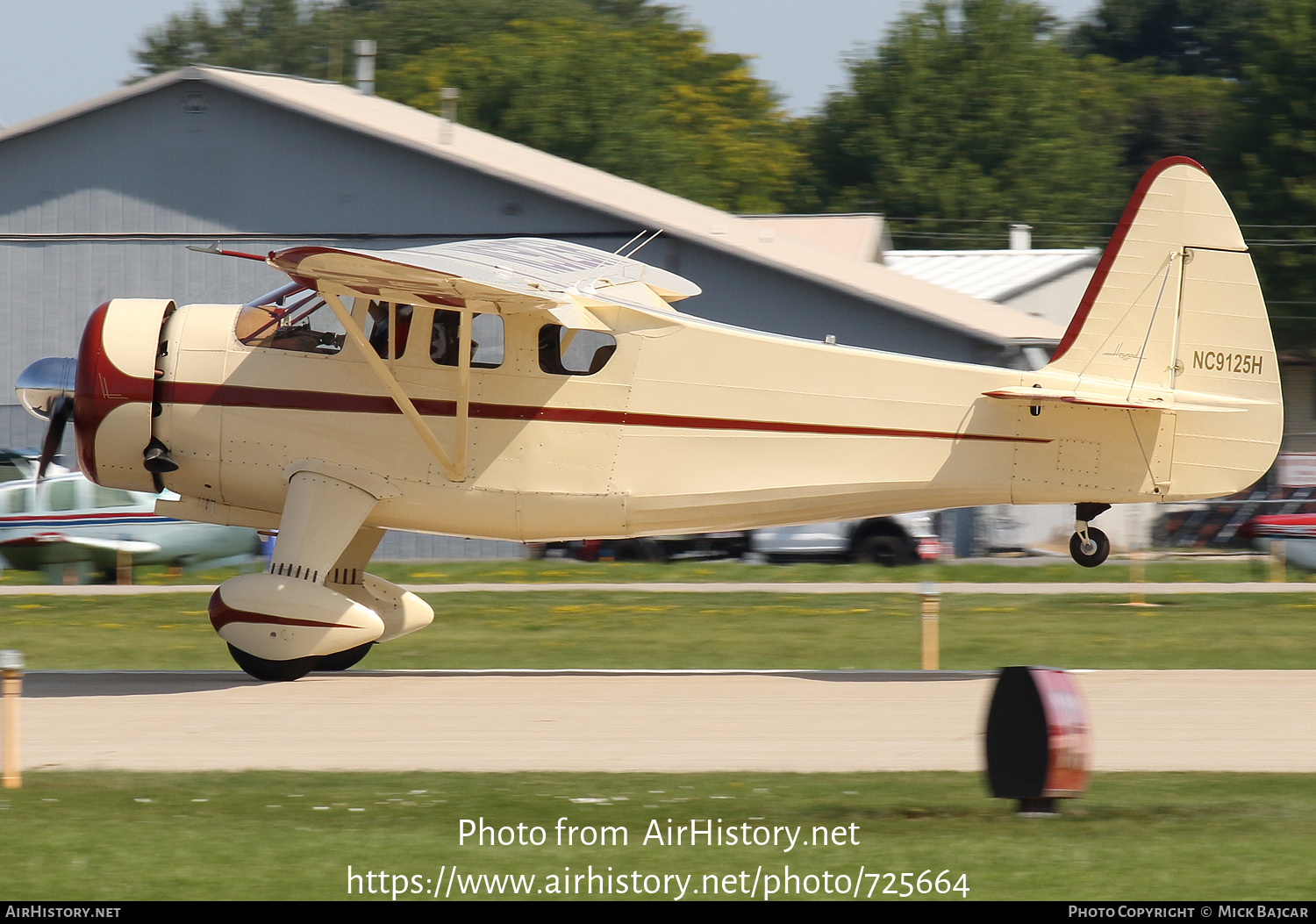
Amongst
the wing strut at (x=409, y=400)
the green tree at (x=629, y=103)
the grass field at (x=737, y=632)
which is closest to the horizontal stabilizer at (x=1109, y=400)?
the grass field at (x=737, y=632)

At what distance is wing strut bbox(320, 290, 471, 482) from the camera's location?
40.5 feet

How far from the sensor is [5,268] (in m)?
30.5

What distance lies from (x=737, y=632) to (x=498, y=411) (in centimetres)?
507

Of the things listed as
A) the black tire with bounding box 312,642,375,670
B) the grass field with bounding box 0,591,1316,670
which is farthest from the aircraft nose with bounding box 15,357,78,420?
the black tire with bounding box 312,642,375,670

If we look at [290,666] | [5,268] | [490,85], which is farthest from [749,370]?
[490,85]

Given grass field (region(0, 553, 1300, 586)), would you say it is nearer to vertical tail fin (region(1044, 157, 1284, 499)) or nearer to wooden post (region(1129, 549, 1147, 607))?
wooden post (region(1129, 549, 1147, 607))

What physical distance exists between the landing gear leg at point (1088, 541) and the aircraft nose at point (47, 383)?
8816 millimetres

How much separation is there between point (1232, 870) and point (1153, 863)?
1.19 feet

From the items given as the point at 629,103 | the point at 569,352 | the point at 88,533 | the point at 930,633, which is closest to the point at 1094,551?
the point at 930,633

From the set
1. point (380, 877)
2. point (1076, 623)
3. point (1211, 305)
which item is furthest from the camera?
point (1076, 623)

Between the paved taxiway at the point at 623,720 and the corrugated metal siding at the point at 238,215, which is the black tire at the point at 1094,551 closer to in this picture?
the paved taxiway at the point at 623,720

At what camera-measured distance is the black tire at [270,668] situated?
508 inches

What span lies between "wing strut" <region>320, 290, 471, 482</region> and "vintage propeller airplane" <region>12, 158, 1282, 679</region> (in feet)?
0.11

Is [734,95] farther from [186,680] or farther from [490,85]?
[186,680]
